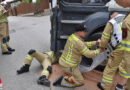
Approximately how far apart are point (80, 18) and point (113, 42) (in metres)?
1.20

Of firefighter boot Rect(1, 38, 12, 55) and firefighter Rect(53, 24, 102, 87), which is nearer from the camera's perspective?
firefighter Rect(53, 24, 102, 87)

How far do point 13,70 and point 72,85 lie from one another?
68.5 inches

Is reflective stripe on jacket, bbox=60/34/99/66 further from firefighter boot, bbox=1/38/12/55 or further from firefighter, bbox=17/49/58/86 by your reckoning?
firefighter boot, bbox=1/38/12/55

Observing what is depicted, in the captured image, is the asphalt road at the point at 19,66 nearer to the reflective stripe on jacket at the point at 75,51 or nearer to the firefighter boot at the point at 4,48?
the firefighter boot at the point at 4,48

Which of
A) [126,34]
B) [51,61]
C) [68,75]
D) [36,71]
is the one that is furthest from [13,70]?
[126,34]

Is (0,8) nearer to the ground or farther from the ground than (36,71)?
farther from the ground

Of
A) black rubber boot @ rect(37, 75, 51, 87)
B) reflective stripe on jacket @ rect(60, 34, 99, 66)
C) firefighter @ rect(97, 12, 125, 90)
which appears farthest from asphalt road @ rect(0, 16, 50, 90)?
firefighter @ rect(97, 12, 125, 90)

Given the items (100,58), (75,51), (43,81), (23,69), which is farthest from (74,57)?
(23,69)

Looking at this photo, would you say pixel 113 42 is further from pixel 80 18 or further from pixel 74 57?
pixel 80 18

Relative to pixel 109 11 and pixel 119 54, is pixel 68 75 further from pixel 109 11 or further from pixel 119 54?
pixel 109 11

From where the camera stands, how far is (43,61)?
4535mm

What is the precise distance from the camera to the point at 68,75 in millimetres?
3869

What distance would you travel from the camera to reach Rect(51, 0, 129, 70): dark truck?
3953 millimetres

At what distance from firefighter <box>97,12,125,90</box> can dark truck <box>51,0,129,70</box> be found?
0.38m
